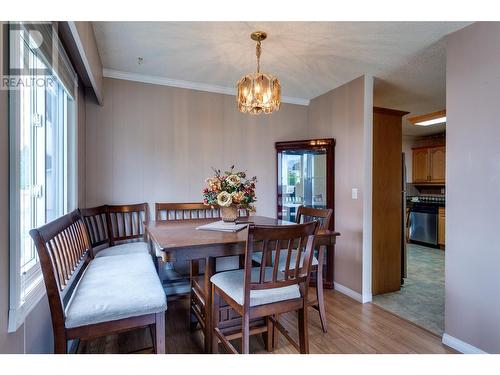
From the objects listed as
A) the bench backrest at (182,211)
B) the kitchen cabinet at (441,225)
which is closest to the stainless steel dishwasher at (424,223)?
the kitchen cabinet at (441,225)

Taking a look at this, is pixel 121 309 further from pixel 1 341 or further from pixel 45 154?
pixel 45 154

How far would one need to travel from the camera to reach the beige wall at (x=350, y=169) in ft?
9.39

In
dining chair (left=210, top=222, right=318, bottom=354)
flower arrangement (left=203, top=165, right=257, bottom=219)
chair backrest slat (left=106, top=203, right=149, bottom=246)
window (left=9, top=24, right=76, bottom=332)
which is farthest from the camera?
chair backrest slat (left=106, top=203, right=149, bottom=246)

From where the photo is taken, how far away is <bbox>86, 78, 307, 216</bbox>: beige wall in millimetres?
2828

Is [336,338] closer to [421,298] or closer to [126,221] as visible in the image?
[421,298]

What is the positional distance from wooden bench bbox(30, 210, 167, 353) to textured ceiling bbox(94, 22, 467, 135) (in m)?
1.55

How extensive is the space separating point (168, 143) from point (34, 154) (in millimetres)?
1601

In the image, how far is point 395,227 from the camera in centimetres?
316

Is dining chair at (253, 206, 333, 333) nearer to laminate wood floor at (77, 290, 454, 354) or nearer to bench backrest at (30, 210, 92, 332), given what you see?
laminate wood floor at (77, 290, 454, 354)

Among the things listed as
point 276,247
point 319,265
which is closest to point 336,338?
point 319,265

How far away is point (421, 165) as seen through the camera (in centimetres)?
611

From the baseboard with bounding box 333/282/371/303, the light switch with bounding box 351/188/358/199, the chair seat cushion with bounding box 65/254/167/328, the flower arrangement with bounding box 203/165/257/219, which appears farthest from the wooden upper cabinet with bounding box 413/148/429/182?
the chair seat cushion with bounding box 65/254/167/328

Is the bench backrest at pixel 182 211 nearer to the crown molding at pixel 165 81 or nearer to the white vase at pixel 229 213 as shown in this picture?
the white vase at pixel 229 213

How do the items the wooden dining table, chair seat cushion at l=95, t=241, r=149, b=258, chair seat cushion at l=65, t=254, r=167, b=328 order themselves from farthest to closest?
1. chair seat cushion at l=95, t=241, r=149, b=258
2. the wooden dining table
3. chair seat cushion at l=65, t=254, r=167, b=328
